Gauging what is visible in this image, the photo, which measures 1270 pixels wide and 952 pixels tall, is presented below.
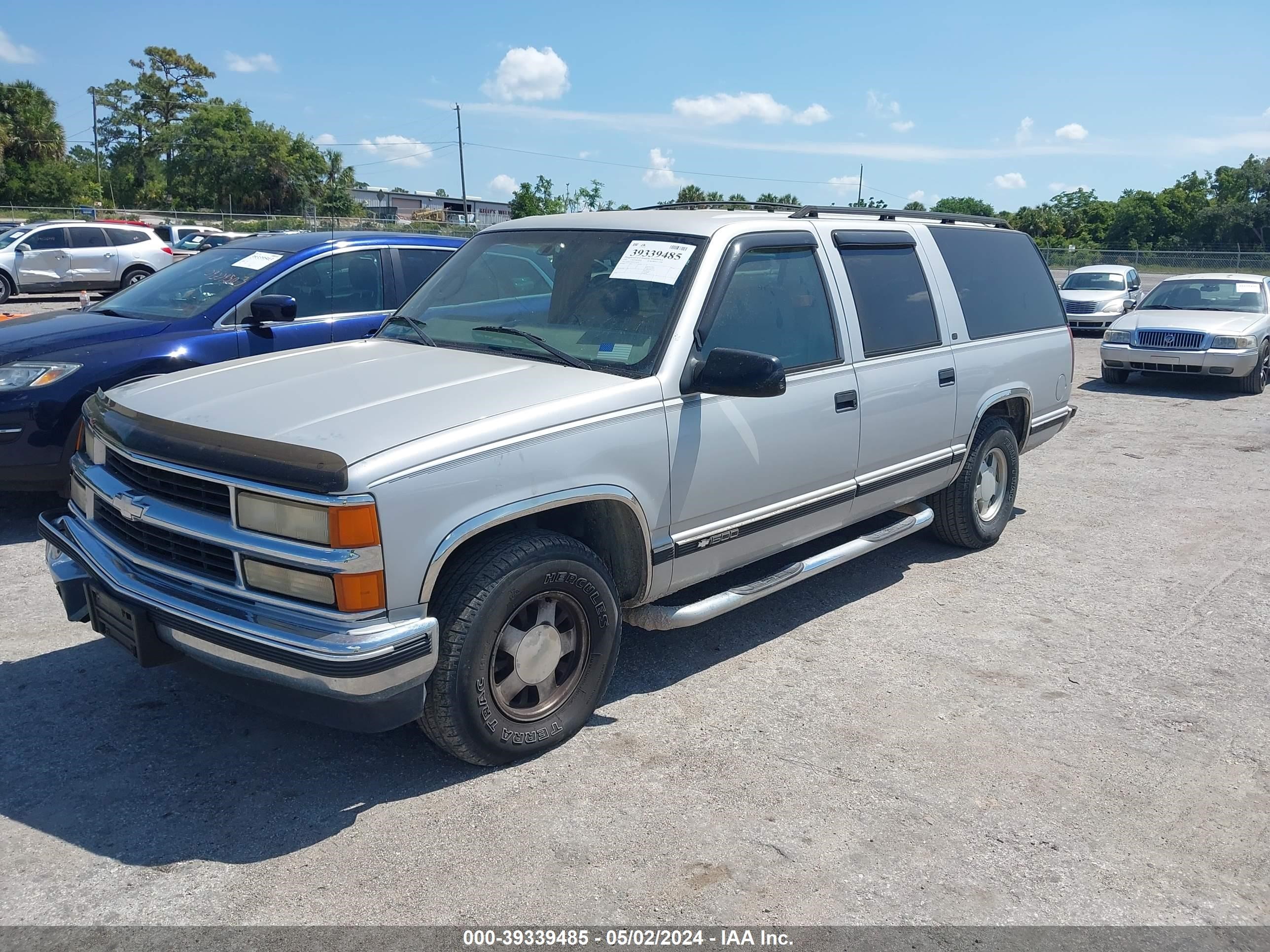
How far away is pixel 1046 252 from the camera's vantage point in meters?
43.8

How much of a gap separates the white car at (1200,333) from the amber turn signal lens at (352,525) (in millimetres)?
12873

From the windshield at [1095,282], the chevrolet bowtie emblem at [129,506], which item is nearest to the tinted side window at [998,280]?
the chevrolet bowtie emblem at [129,506]

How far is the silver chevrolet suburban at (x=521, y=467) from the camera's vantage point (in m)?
3.06

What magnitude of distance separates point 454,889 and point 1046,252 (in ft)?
151

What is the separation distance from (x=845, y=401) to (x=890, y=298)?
0.85 meters

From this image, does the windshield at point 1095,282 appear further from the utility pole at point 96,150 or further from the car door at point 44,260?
the utility pole at point 96,150

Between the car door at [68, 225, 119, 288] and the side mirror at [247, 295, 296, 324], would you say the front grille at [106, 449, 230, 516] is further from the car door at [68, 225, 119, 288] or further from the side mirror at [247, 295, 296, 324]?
the car door at [68, 225, 119, 288]

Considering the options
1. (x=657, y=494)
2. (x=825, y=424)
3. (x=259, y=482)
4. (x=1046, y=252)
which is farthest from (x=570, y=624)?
(x=1046, y=252)

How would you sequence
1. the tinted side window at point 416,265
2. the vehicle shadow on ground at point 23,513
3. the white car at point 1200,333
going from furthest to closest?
the white car at point 1200,333, the tinted side window at point 416,265, the vehicle shadow on ground at point 23,513

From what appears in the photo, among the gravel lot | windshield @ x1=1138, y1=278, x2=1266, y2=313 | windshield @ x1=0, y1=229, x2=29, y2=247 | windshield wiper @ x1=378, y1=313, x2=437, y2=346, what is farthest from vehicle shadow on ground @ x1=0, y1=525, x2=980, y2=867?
windshield @ x1=0, y1=229, x2=29, y2=247

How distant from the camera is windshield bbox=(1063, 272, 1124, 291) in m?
21.0

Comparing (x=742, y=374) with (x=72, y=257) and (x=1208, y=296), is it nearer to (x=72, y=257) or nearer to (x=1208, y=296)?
(x=1208, y=296)

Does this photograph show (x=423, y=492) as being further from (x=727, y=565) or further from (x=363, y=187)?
(x=363, y=187)

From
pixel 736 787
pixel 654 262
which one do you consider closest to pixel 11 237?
pixel 654 262
